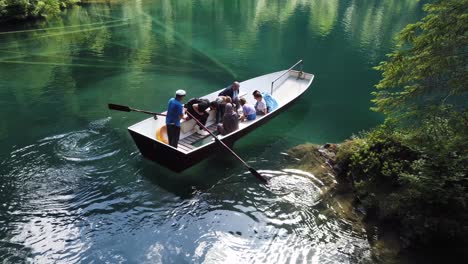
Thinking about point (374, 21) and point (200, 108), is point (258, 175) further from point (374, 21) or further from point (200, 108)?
point (374, 21)

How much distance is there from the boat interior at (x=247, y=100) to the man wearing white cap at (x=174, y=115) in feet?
1.82

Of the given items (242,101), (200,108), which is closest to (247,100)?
(242,101)

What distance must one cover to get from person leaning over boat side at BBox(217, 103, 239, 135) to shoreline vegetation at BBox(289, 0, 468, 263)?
5001 millimetres

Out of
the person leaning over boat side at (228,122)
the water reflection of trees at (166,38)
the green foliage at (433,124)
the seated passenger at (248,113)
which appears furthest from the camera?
the water reflection of trees at (166,38)

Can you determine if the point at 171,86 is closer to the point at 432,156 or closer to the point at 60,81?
the point at 60,81

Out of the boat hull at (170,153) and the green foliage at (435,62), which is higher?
the green foliage at (435,62)

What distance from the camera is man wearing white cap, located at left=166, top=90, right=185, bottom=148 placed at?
10633mm

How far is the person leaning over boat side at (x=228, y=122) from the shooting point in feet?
40.0

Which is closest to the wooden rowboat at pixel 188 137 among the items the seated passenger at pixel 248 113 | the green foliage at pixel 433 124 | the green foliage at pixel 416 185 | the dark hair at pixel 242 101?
the seated passenger at pixel 248 113

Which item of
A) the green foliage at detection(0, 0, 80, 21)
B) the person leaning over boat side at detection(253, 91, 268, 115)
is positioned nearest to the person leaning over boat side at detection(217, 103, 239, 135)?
the person leaning over boat side at detection(253, 91, 268, 115)

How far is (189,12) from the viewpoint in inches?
1665

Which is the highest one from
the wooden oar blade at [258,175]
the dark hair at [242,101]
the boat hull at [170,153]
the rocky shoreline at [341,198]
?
the dark hair at [242,101]

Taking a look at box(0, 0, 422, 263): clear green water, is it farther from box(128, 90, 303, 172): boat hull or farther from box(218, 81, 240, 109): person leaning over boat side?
box(218, 81, 240, 109): person leaning over boat side

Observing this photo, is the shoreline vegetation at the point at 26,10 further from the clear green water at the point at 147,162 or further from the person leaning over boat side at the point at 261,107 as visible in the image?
the person leaning over boat side at the point at 261,107
